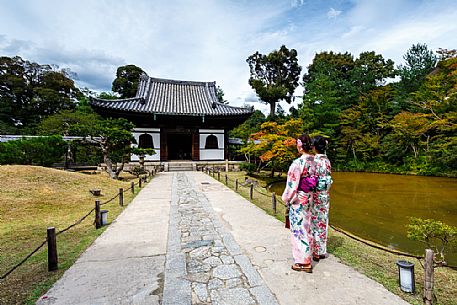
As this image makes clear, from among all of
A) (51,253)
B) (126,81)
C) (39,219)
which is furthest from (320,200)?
(126,81)

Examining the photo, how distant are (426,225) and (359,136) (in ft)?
69.0

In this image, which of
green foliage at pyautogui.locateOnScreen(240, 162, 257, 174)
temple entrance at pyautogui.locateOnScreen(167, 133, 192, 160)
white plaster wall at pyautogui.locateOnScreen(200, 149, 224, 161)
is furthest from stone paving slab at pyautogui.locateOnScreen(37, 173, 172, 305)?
temple entrance at pyautogui.locateOnScreen(167, 133, 192, 160)

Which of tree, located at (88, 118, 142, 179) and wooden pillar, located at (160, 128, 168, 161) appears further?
wooden pillar, located at (160, 128, 168, 161)

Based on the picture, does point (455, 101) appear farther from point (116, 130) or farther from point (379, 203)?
point (116, 130)

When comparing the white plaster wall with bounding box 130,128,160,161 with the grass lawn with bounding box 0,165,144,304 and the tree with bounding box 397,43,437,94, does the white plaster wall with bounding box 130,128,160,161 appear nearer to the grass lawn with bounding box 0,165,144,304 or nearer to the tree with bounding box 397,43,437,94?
the grass lawn with bounding box 0,165,144,304

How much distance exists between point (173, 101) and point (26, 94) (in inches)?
857

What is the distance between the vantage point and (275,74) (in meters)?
36.0

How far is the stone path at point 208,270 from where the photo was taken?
7.53 ft

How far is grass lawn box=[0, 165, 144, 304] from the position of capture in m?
2.72

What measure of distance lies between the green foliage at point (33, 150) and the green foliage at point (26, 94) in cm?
1701

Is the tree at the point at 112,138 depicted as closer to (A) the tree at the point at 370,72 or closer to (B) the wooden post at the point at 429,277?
(B) the wooden post at the point at 429,277

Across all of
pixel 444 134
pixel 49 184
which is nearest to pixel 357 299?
pixel 49 184

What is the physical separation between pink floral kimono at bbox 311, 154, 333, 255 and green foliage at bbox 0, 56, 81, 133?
101ft

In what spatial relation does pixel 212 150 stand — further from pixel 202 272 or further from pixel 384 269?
pixel 384 269
